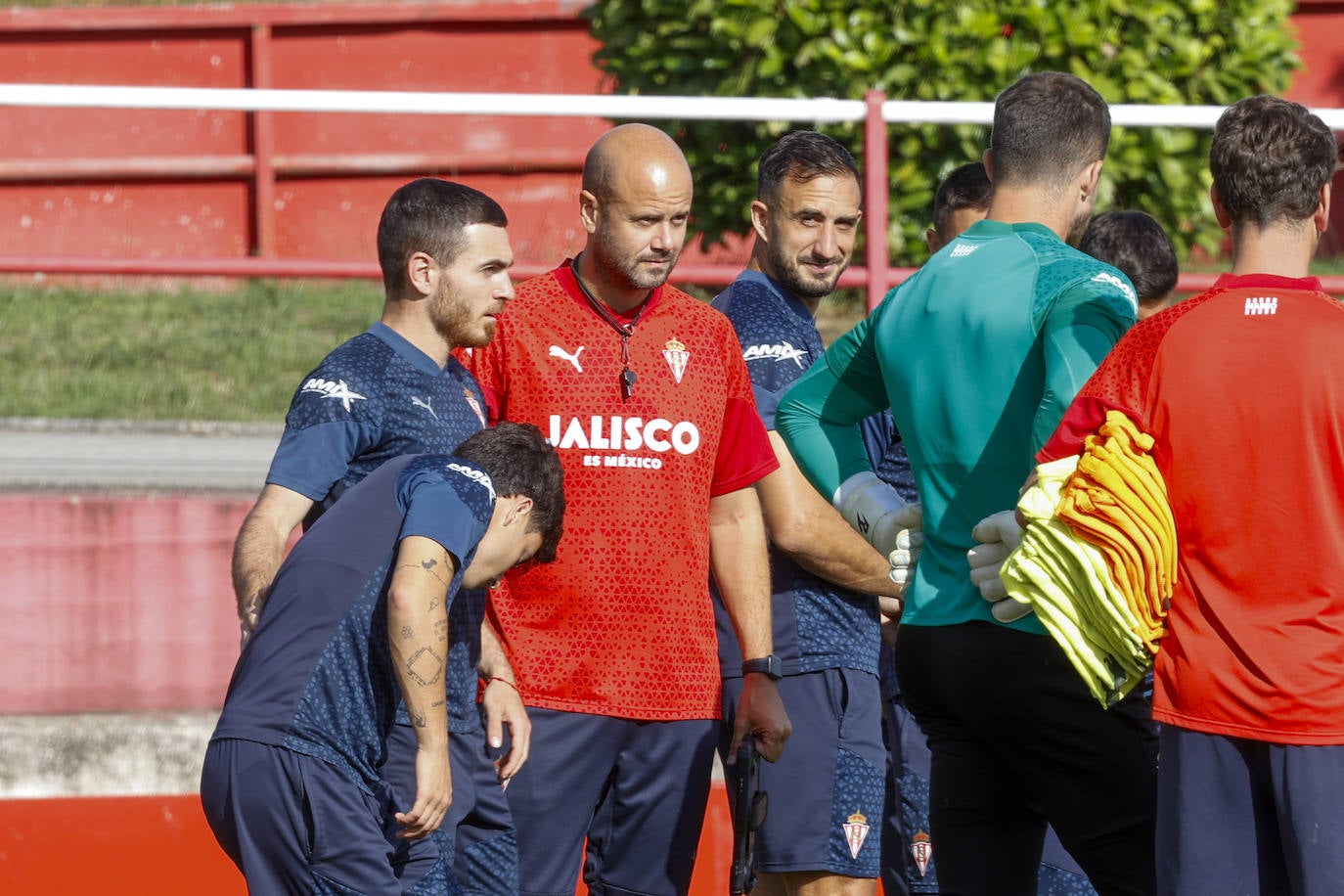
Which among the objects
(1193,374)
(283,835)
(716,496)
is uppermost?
(1193,374)

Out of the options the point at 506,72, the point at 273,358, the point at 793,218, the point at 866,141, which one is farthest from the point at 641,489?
the point at 506,72

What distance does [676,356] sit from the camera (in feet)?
14.1

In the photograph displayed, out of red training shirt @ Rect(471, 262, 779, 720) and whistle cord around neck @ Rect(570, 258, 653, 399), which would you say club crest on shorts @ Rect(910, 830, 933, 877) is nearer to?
red training shirt @ Rect(471, 262, 779, 720)

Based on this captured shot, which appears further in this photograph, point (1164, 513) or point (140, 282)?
point (140, 282)

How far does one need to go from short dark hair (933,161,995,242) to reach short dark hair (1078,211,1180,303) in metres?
0.32

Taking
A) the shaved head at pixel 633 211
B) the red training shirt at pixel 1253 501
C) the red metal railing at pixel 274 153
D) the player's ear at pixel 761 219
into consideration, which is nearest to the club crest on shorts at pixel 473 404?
the shaved head at pixel 633 211

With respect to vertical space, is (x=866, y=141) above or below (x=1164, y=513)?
above

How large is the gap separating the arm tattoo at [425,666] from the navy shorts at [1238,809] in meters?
1.36

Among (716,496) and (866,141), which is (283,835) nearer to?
(716,496)

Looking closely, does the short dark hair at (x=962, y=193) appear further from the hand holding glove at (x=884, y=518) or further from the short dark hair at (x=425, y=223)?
the short dark hair at (x=425, y=223)

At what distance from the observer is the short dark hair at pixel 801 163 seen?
4.94 m

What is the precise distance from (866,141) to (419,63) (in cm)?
662

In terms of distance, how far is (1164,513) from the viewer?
3105mm

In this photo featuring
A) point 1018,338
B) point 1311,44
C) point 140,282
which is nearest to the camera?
point 1018,338
